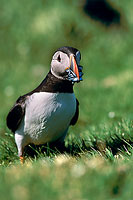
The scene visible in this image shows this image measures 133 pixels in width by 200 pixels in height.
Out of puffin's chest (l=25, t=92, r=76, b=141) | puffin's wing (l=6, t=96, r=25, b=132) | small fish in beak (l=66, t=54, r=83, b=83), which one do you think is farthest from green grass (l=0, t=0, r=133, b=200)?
small fish in beak (l=66, t=54, r=83, b=83)

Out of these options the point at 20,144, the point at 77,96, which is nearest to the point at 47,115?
the point at 20,144

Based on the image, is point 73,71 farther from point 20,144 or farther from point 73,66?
point 20,144

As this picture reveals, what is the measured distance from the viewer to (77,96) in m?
8.55

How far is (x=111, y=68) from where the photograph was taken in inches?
425

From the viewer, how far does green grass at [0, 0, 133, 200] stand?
8.74 feet

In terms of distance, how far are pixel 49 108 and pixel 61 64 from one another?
52 centimetres

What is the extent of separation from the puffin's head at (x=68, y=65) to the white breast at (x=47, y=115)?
271 mm

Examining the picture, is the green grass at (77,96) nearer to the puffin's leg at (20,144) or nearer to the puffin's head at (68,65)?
the puffin's leg at (20,144)

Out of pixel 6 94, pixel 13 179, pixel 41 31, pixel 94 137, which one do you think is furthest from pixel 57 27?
pixel 13 179

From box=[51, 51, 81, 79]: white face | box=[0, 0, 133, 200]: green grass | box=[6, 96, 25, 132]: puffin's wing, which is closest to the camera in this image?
box=[0, 0, 133, 200]: green grass

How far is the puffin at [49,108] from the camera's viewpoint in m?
4.11

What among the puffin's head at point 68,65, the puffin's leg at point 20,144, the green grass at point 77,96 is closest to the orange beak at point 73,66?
the puffin's head at point 68,65

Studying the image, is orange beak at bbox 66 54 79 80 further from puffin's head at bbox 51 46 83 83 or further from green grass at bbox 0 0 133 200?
green grass at bbox 0 0 133 200

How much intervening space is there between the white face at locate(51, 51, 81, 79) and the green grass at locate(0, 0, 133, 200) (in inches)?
32.1
